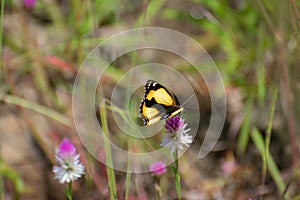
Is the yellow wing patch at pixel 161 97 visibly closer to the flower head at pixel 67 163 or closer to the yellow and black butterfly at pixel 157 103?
the yellow and black butterfly at pixel 157 103

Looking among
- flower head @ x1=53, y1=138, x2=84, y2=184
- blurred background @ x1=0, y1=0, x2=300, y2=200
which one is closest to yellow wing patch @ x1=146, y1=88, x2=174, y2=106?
flower head @ x1=53, y1=138, x2=84, y2=184

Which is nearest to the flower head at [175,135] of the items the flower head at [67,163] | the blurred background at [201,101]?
the flower head at [67,163]

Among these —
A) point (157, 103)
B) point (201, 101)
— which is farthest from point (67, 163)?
point (201, 101)

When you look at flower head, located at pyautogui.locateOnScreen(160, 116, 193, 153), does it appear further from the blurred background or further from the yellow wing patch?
the blurred background

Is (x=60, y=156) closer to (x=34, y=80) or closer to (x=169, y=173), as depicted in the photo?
(x=169, y=173)

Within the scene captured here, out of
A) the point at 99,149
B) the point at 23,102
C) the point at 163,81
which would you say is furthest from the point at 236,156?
the point at 23,102

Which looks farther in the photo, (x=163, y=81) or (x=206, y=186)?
(x=163, y=81)
